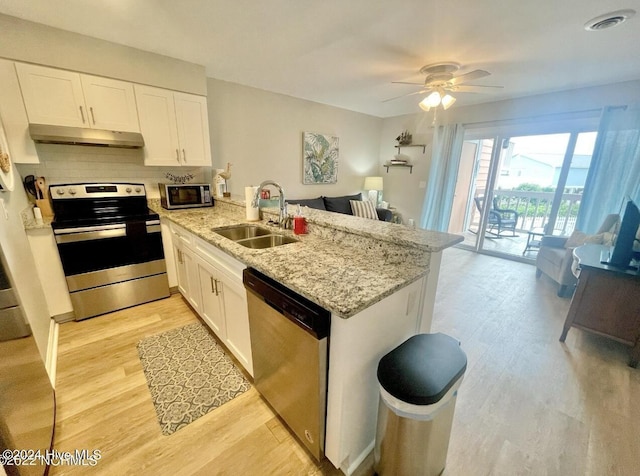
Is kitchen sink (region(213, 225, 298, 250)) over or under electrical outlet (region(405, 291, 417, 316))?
over

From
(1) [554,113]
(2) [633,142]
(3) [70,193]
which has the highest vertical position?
(1) [554,113]

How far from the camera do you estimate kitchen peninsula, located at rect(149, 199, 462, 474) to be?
1016 mm

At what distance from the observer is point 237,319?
1.65 m

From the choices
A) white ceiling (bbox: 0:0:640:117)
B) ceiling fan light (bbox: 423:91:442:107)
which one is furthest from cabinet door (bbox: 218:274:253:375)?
ceiling fan light (bbox: 423:91:442:107)

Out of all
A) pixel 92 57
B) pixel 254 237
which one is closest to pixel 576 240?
pixel 254 237

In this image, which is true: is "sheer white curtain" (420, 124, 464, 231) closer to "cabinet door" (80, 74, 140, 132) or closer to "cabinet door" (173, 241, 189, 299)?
"cabinet door" (173, 241, 189, 299)

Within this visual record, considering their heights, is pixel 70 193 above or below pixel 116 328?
above

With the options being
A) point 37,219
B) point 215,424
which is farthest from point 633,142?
point 37,219

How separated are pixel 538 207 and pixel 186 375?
563cm

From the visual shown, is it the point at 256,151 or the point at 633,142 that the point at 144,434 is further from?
the point at 633,142

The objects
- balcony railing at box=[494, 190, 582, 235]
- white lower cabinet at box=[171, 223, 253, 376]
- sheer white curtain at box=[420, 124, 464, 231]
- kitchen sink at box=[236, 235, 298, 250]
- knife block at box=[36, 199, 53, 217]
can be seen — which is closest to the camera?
white lower cabinet at box=[171, 223, 253, 376]

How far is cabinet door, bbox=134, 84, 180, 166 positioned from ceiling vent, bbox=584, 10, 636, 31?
3582 millimetres

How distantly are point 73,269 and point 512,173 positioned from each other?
19.9 ft

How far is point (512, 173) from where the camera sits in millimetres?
4383
